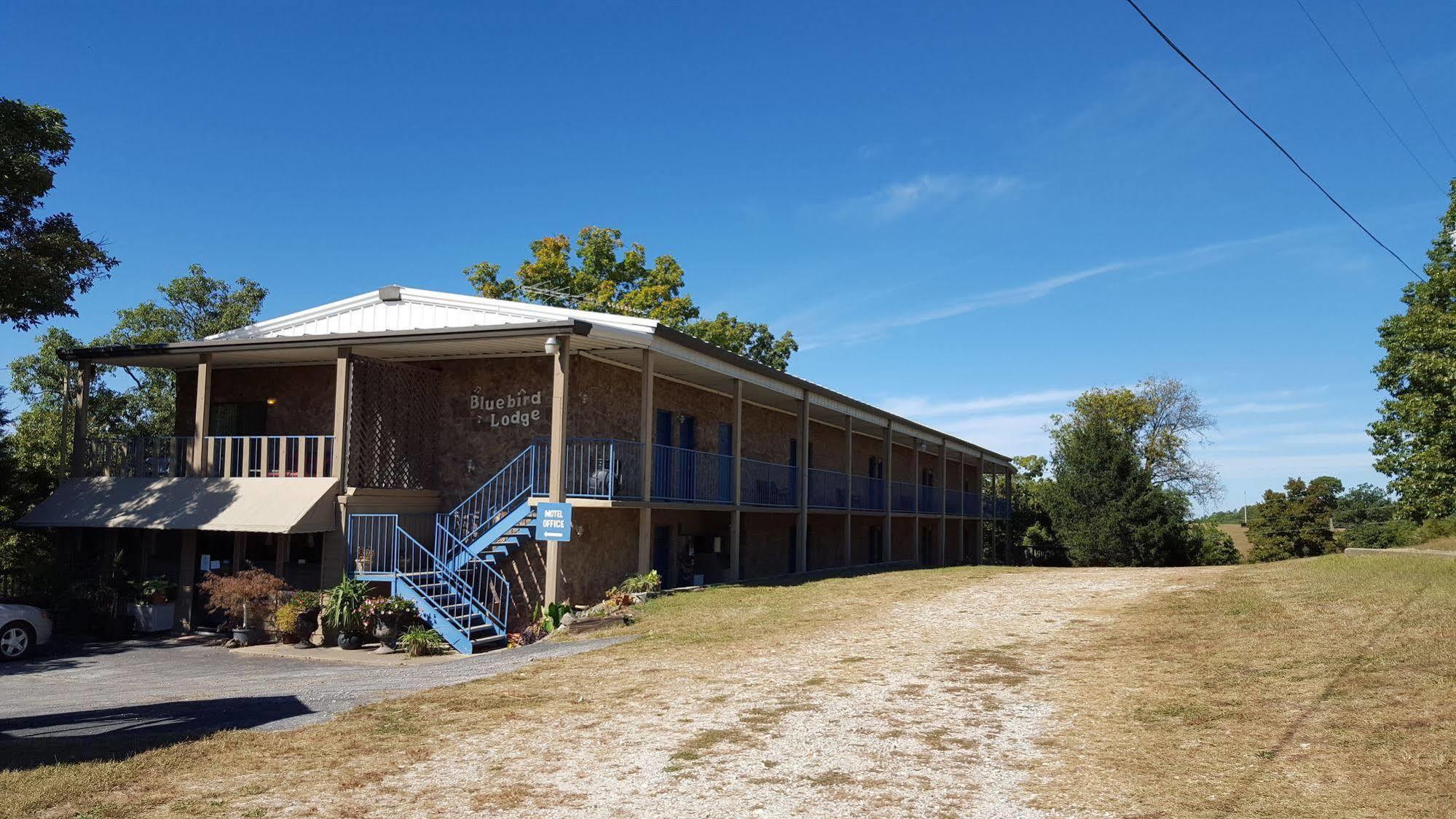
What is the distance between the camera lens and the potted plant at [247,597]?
16.4 metres

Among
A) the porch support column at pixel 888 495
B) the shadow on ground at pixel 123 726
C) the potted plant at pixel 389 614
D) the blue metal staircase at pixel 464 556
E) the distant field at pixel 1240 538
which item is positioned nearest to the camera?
the shadow on ground at pixel 123 726

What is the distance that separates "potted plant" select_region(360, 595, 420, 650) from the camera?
15.8 metres

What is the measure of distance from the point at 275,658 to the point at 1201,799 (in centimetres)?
1334

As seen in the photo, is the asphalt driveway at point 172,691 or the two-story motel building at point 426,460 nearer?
the asphalt driveway at point 172,691

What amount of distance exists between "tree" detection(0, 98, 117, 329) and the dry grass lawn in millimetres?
10409

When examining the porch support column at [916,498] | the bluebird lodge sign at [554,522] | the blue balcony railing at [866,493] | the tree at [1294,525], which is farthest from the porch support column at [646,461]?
the tree at [1294,525]

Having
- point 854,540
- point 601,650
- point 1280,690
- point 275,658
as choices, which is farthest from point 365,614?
point 854,540

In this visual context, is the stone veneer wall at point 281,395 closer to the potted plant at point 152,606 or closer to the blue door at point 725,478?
the potted plant at point 152,606

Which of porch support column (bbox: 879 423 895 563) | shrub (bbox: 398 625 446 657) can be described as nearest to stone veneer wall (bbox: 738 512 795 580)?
porch support column (bbox: 879 423 895 563)

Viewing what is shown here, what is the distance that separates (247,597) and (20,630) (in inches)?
124

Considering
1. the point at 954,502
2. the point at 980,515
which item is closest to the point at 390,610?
the point at 954,502

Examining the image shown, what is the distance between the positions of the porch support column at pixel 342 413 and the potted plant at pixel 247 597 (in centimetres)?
196

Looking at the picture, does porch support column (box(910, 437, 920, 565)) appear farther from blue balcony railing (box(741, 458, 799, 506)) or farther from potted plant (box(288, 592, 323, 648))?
potted plant (box(288, 592, 323, 648))

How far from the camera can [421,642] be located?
15211mm
